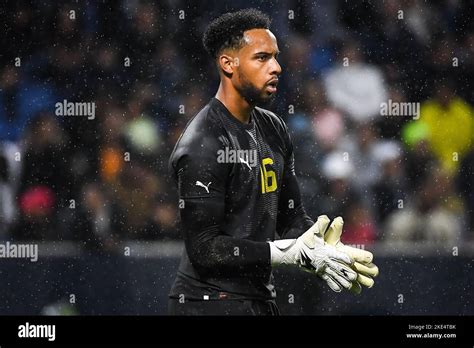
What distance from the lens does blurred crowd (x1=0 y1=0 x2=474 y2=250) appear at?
21.1 ft

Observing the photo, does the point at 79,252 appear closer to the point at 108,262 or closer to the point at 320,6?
the point at 108,262

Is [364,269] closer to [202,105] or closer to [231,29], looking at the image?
[231,29]

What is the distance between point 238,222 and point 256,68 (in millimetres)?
820

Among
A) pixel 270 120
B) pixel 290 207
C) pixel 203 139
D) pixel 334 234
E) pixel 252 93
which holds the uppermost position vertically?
pixel 252 93

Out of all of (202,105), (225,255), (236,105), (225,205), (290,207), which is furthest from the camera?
(202,105)

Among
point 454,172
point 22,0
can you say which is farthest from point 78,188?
point 454,172

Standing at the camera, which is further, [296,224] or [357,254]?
[296,224]

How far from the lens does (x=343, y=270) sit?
199 inches

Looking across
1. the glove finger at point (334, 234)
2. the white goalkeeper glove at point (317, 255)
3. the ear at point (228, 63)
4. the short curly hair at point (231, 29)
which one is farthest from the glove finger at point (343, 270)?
the short curly hair at point (231, 29)

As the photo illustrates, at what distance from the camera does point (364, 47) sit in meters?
6.83

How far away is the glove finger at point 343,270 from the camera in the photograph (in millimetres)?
5047

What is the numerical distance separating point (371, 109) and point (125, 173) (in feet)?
5.47

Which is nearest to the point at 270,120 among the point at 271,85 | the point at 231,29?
the point at 271,85

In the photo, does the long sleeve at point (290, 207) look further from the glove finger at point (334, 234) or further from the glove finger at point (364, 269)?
the glove finger at point (364, 269)
